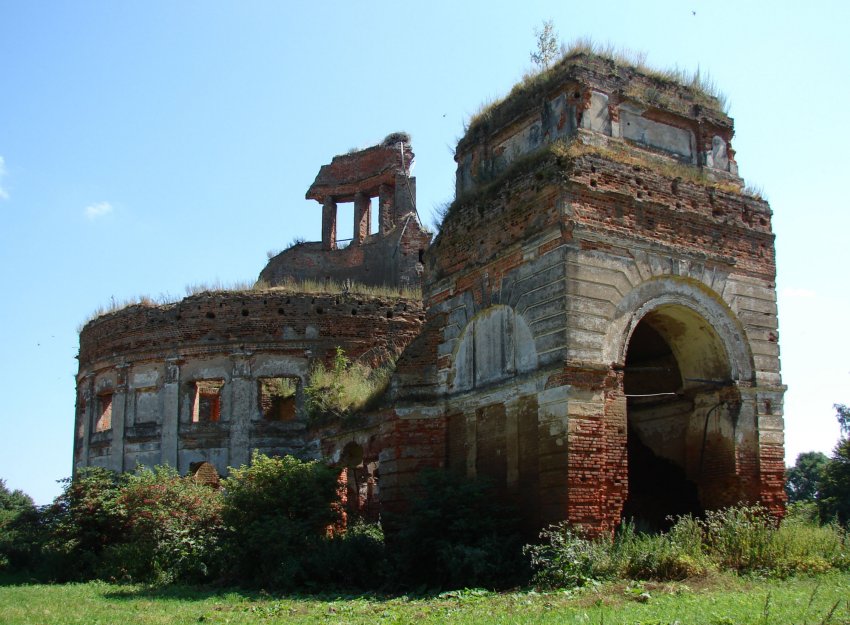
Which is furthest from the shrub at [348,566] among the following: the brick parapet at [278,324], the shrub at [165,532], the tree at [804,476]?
the tree at [804,476]

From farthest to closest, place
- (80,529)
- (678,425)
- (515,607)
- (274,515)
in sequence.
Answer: (80,529) → (274,515) → (678,425) → (515,607)

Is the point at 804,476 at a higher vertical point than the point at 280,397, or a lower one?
lower

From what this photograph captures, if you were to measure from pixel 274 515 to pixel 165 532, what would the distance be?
2.44 meters

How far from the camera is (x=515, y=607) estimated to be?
882 cm

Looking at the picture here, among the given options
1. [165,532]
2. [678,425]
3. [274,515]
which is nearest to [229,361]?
A: [165,532]

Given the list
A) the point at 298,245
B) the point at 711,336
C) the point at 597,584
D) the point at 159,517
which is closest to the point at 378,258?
the point at 298,245

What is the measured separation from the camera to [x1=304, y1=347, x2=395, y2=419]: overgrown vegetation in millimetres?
16342

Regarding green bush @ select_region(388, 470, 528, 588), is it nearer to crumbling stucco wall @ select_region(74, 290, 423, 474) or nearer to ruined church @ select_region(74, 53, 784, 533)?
ruined church @ select_region(74, 53, 784, 533)

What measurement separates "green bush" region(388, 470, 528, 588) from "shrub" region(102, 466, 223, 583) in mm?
3993

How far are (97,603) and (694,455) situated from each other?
27.6 ft

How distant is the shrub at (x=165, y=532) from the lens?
46.8 ft

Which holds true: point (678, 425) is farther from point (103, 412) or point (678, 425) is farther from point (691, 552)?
point (103, 412)

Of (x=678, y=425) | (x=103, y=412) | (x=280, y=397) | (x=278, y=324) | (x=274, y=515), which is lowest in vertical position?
(x=274, y=515)

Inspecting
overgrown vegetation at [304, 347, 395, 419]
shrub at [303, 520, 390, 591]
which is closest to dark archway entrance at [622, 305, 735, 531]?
shrub at [303, 520, 390, 591]
